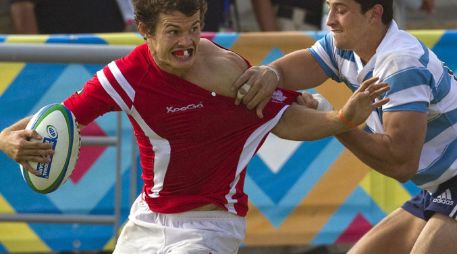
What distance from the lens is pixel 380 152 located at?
5414 mm

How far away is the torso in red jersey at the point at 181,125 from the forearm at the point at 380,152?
321mm

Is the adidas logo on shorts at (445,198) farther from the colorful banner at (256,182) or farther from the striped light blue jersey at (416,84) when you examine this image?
the colorful banner at (256,182)

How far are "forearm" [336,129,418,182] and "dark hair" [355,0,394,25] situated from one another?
1.74ft

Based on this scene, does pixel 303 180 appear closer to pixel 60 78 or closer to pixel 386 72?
pixel 60 78

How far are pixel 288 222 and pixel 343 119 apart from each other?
246 centimetres

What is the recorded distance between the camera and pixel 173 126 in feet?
17.9

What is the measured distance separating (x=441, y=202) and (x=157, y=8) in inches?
61.8

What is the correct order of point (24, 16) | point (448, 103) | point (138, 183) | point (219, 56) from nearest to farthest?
point (219, 56), point (448, 103), point (138, 183), point (24, 16)

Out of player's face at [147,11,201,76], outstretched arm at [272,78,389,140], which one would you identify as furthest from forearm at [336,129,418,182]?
player's face at [147,11,201,76]

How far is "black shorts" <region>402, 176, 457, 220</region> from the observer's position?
5.80m

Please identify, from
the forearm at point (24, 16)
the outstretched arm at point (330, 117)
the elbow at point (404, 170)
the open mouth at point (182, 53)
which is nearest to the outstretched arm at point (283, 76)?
the outstretched arm at point (330, 117)

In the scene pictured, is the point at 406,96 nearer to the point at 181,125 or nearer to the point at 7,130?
the point at 181,125

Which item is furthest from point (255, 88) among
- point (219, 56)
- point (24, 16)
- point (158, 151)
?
point (24, 16)

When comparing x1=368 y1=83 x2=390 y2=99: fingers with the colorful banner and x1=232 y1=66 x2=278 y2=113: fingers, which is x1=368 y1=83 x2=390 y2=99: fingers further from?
the colorful banner
